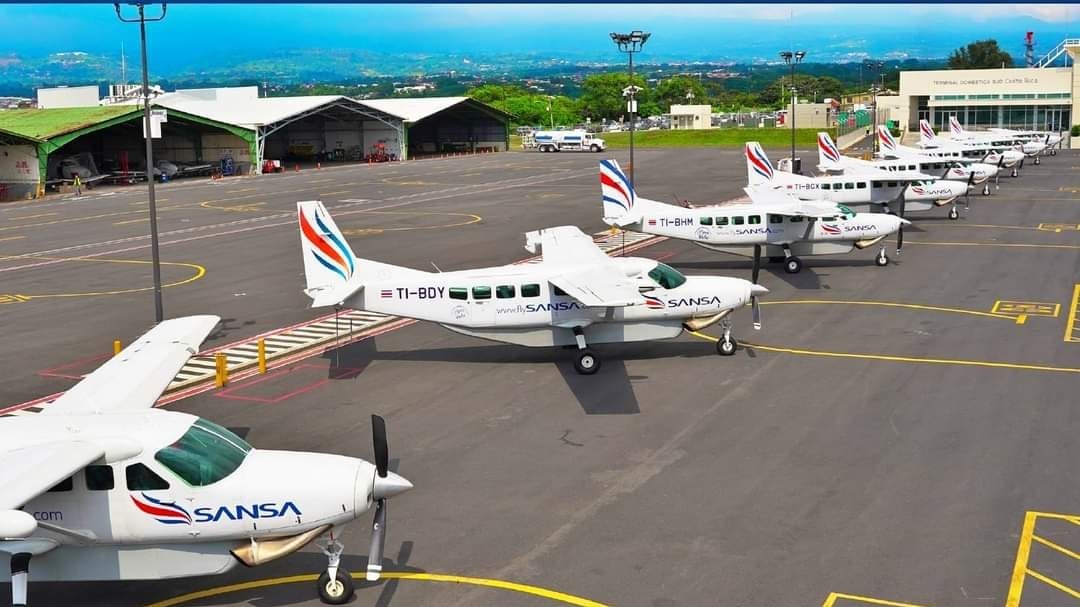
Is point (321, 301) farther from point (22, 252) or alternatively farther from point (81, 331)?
point (22, 252)

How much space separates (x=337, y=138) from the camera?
125 m

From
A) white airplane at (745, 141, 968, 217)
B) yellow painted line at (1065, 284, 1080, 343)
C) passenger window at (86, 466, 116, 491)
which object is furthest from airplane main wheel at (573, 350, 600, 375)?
white airplane at (745, 141, 968, 217)

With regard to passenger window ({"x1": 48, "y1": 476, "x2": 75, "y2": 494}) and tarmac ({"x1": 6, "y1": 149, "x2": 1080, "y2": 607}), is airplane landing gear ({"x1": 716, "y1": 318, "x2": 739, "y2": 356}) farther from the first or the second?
passenger window ({"x1": 48, "y1": 476, "x2": 75, "y2": 494})

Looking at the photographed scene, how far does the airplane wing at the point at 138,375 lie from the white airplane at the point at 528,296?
21.5ft

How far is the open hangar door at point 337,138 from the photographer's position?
119 meters

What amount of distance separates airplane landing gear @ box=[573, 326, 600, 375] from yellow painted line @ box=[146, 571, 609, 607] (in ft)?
38.7

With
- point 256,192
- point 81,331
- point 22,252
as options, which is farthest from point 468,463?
point 256,192

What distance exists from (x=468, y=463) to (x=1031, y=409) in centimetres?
1268

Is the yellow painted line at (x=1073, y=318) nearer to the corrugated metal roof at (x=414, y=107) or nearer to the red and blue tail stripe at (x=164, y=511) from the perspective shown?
the red and blue tail stripe at (x=164, y=511)

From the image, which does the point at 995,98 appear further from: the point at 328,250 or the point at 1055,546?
the point at 1055,546

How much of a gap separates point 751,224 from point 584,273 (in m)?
15.4

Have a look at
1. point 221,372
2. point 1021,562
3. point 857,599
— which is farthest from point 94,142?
point 1021,562

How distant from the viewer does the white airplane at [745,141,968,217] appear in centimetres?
5262

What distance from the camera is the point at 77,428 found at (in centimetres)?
1454
